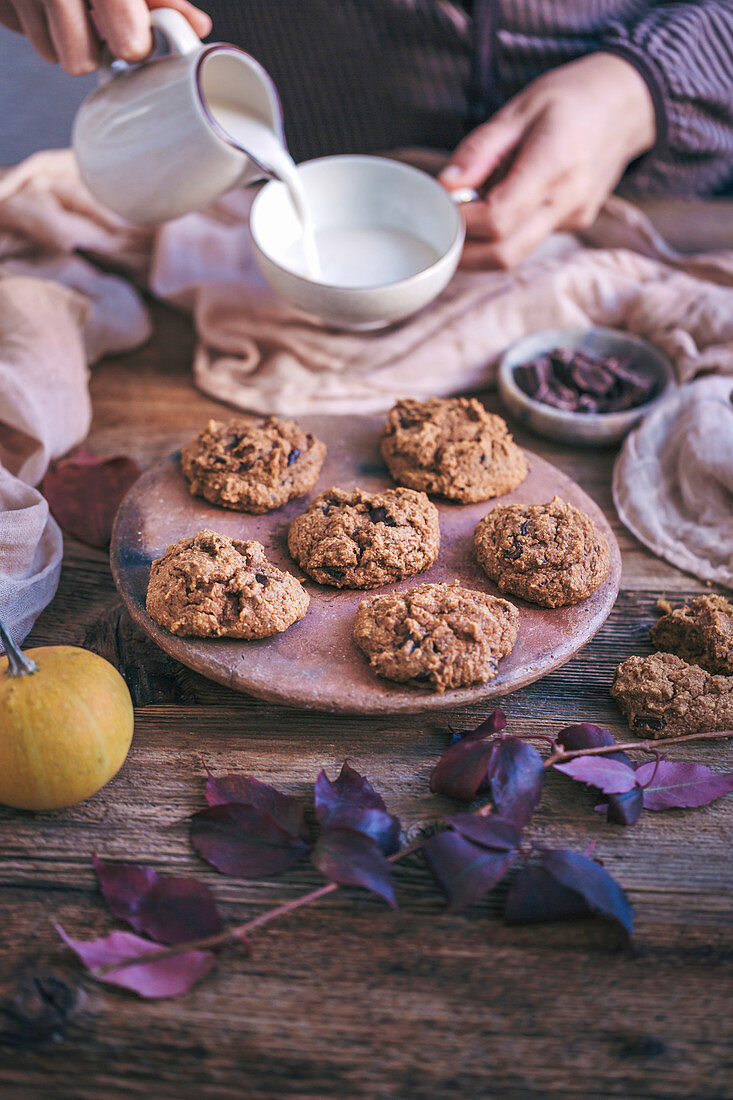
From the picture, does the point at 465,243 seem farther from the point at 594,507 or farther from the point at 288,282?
the point at 594,507

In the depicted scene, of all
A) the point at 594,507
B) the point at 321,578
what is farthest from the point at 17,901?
the point at 594,507

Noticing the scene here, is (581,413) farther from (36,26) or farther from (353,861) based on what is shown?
(36,26)

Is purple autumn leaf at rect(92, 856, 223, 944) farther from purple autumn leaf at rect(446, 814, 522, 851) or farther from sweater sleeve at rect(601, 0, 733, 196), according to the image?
sweater sleeve at rect(601, 0, 733, 196)

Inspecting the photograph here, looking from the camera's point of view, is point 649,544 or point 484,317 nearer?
point 649,544

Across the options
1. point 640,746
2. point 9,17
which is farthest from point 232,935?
point 9,17

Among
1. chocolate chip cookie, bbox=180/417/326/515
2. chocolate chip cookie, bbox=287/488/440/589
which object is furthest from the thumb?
chocolate chip cookie, bbox=287/488/440/589
